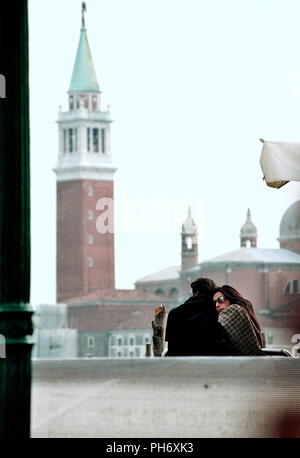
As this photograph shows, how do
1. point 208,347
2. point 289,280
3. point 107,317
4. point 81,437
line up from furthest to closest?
point 107,317 → point 289,280 → point 208,347 → point 81,437

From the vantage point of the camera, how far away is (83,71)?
99875 mm

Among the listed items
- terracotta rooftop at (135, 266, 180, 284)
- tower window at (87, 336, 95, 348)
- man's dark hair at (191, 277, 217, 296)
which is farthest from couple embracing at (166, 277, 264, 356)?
terracotta rooftop at (135, 266, 180, 284)

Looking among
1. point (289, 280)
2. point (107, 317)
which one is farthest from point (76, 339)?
point (289, 280)

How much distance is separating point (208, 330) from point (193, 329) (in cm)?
4

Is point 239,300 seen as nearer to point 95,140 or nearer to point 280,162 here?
point 280,162

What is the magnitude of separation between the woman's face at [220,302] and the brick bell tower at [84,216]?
269 feet

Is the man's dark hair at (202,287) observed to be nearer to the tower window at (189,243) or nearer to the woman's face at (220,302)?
the woman's face at (220,302)

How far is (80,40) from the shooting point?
9731 centimetres

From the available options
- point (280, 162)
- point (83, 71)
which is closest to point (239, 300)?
point (280, 162)

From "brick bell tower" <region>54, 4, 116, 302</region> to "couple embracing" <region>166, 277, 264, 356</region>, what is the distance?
82.3 meters

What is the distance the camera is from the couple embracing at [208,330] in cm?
400

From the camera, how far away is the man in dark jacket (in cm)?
400
